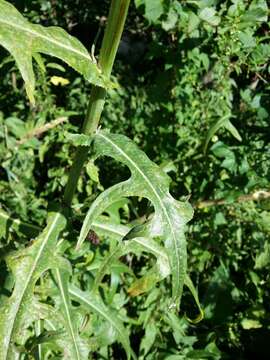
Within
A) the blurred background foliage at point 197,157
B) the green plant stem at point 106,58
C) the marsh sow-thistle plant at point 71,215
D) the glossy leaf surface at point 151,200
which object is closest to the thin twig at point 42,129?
the blurred background foliage at point 197,157

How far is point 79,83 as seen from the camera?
3158 mm

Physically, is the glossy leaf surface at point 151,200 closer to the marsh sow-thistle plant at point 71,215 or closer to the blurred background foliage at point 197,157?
the marsh sow-thistle plant at point 71,215

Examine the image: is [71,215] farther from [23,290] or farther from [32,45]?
[32,45]

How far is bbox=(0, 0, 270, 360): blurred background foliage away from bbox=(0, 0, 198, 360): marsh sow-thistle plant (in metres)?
0.46

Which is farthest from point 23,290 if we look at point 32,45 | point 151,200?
point 32,45

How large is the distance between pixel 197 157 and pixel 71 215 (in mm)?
1047

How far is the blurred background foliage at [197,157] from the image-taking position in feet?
7.45

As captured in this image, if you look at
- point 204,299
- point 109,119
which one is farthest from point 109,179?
point 204,299

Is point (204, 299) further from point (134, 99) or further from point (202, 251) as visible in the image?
point (134, 99)

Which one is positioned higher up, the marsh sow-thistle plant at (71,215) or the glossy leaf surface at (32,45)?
the glossy leaf surface at (32,45)

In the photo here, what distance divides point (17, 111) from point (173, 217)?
2.02m

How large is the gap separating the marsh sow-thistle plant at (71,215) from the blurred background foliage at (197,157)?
46cm

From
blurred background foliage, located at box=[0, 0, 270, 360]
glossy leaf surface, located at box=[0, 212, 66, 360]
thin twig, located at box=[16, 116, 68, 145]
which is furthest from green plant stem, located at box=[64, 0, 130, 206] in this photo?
thin twig, located at box=[16, 116, 68, 145]

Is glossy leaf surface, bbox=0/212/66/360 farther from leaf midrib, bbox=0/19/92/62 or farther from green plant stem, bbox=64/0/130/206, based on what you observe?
leaf midrib, bbox=0/19/92/62
